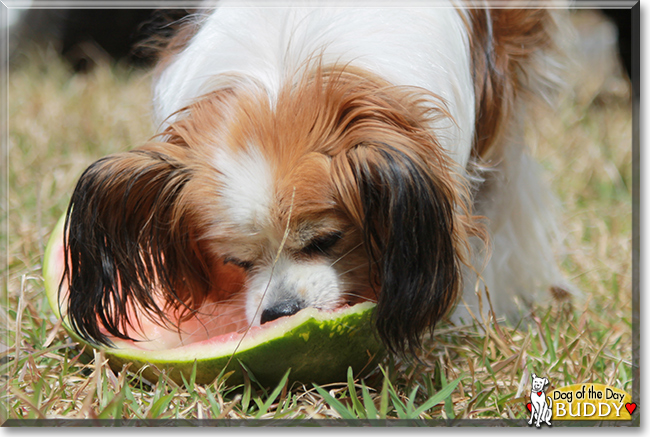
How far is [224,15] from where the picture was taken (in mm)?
2064

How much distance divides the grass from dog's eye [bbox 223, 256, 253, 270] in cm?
35

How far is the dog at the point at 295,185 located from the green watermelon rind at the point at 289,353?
0.08 meters

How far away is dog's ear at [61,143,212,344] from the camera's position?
1.76 m

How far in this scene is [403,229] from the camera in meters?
1.54

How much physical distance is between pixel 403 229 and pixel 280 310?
426mm

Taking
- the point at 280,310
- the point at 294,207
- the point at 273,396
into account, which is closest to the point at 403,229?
the point at 294,207

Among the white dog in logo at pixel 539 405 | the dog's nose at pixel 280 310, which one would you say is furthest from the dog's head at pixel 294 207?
the white dog in logo at pixel 539 405

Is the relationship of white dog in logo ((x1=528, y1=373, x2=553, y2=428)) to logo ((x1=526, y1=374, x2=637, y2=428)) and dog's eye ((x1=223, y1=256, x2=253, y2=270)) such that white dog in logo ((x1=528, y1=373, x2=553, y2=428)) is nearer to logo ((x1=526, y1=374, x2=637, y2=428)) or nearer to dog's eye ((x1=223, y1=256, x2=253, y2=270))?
logo ((x1=526, y1=374, x2=637, y2=428))

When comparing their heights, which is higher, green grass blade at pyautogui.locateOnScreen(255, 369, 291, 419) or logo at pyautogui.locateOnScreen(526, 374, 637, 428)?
green grass blade at pyautogui.locateOnScreen(255, 369, 291, 419)

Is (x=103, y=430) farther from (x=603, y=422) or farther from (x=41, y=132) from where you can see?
(x=41, y=132)

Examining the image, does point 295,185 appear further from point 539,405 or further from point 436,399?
point 539,405

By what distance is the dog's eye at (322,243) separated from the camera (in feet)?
5.71

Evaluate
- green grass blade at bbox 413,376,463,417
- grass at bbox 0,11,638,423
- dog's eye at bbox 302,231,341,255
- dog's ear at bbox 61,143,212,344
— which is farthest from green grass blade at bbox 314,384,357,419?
dog's ear at bbox 61,143,212,344

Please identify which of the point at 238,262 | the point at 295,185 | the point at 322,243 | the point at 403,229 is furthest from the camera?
the point at 238,262
